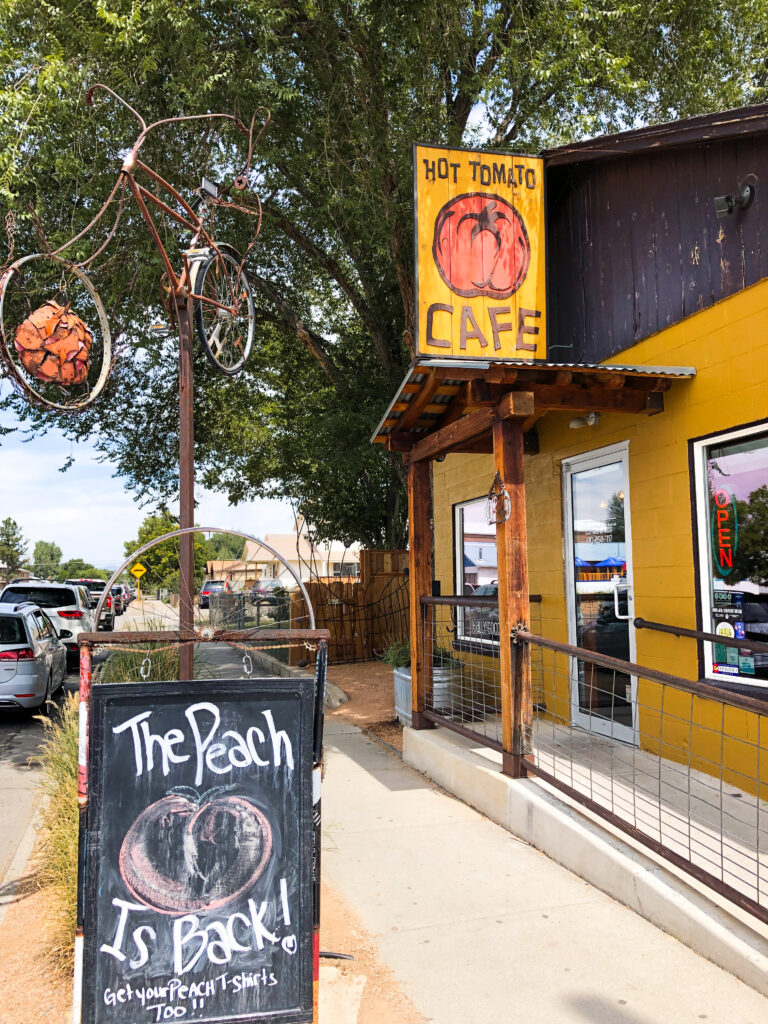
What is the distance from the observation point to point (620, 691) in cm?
653

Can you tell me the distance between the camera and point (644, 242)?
6.29m

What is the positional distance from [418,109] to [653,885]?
8.72m

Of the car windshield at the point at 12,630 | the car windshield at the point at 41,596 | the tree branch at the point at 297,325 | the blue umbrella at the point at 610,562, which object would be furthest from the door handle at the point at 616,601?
the car windshield at the point at 41,596

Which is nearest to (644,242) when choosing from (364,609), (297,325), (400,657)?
(400,657)

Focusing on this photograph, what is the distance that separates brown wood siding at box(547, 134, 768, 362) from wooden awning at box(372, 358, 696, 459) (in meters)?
0.68

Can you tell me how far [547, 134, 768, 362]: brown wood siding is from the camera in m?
5.38

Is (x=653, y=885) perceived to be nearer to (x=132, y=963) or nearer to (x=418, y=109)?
(x=132, y=963)

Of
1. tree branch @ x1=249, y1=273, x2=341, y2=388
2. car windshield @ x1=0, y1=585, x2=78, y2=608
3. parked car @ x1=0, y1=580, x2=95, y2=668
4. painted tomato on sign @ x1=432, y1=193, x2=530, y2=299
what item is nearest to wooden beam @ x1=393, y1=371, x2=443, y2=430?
painted tomato on sign @ x1=432, y1=193, x2=530, y2=299

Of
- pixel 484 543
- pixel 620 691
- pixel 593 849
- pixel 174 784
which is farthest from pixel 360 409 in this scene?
pixel 174 784

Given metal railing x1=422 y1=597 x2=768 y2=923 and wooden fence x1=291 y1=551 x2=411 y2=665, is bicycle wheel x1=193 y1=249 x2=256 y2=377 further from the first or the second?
wooden fence x1=291 y1=551 x2=411 y2=665

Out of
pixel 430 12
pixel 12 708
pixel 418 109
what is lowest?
pixel 12 708

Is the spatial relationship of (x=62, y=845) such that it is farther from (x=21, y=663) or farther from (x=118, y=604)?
(x=118, y=604)

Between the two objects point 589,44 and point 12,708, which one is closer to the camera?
point 589,44

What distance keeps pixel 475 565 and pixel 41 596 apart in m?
11.0
